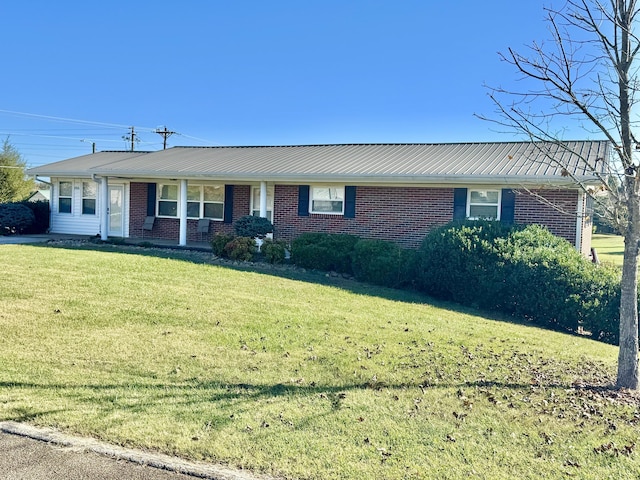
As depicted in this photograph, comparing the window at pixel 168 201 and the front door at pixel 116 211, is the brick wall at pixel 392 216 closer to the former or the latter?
the window at pixel 168 201

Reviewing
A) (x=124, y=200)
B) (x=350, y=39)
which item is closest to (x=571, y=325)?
(x=350, y=39)

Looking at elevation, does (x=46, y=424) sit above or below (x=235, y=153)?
below

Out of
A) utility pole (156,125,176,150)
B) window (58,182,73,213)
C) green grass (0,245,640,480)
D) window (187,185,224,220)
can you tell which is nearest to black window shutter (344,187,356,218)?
window (187,185,224,220)

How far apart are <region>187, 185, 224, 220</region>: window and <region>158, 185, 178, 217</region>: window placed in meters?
0.67

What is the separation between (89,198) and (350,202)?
11.6m

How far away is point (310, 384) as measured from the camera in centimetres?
559

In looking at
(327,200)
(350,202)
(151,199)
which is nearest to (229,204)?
(151,199)

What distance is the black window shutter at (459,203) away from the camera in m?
14.9

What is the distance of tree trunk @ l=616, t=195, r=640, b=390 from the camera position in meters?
5.90

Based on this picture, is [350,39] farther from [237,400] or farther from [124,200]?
[237,400]

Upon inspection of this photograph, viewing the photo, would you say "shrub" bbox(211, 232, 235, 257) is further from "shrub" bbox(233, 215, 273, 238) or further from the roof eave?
the roof eave

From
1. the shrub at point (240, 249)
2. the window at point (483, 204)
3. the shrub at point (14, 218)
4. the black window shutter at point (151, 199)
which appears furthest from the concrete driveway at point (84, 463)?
the shrub at point (14, 218)

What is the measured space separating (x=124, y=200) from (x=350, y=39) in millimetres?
10422

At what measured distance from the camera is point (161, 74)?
96.1 ft
